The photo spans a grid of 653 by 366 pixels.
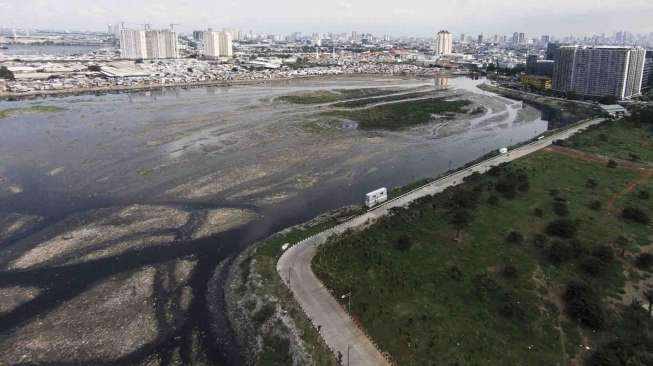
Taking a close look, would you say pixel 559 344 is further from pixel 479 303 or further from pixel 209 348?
pixel 209 348

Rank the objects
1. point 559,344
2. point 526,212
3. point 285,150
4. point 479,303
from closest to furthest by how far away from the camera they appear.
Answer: point 559,344 → point 479,303 → point 526,212 → point 285,150

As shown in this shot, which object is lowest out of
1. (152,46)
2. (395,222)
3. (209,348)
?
(209,348)

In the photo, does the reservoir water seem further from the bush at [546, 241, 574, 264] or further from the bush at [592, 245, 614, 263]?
the bush at [592, 245, 614, 263]

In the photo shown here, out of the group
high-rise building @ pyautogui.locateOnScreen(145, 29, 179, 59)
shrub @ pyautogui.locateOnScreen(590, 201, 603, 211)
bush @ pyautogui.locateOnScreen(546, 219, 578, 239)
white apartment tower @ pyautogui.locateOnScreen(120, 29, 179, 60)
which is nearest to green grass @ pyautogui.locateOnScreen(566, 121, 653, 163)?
shrub @ pyautogui.locateOnScreen(590, 201, 603, 211)

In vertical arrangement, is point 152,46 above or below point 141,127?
above

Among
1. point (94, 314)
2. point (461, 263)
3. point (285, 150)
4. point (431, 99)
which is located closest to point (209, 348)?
point (94, 314)

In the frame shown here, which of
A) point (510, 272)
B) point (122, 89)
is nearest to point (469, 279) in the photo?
point (510, 272)
